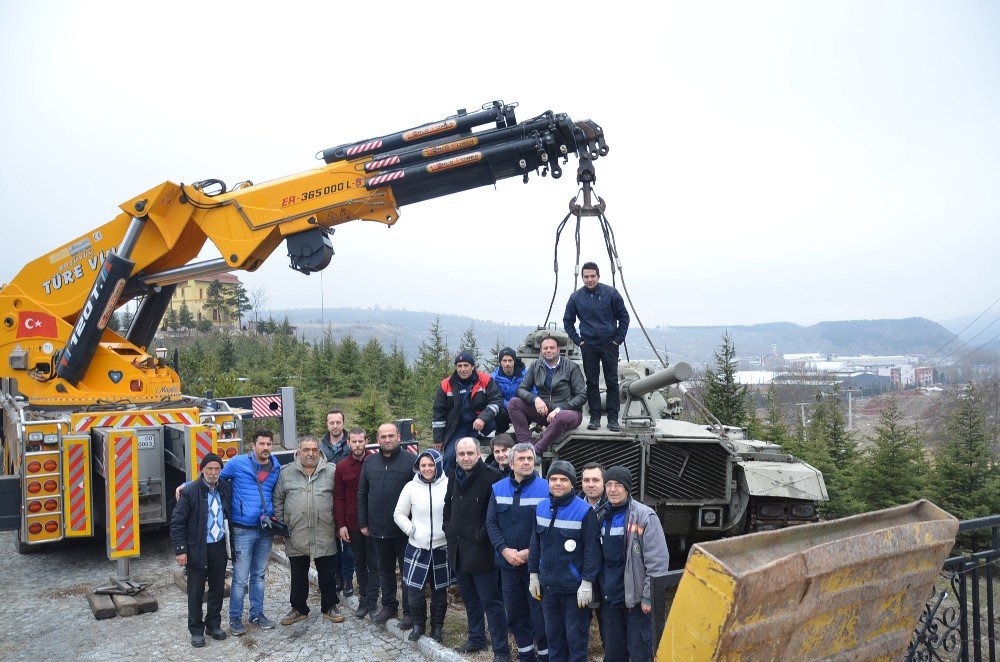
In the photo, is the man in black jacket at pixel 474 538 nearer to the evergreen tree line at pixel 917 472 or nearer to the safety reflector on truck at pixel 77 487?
the safety reflector on truck at pixel 77 487

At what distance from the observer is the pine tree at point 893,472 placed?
13078 millimetres

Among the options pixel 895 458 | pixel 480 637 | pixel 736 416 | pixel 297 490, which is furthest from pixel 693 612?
pixel 736 416

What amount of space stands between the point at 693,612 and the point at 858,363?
315 feet

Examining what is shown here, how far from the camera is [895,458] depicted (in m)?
13.3

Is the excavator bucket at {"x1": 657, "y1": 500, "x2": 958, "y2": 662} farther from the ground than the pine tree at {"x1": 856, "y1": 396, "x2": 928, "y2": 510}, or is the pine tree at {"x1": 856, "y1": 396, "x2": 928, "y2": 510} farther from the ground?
the excavator bucket at {"x1": 657, "y1": 500, "x2": 958, "y2": 662}

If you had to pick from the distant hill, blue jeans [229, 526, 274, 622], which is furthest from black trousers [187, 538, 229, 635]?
the distant hill

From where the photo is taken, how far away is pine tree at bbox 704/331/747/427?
19.5 metres

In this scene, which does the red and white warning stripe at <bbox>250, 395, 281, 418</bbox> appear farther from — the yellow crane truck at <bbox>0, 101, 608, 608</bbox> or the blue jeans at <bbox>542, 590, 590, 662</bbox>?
the blue jeans at <bbox>542, 590, 590, 662</bbox>

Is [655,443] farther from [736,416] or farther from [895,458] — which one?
[736,416]

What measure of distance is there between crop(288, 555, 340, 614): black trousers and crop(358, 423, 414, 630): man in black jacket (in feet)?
1.45

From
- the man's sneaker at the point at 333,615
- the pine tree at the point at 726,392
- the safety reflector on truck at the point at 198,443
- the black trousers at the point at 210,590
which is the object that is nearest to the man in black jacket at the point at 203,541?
the black trousers at the point at 210,590

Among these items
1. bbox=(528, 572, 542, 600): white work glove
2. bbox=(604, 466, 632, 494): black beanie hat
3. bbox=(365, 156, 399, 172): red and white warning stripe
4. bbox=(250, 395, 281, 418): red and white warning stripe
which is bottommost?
bbox=(528, 572, 542, 600): white work glove

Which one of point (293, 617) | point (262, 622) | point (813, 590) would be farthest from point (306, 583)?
point (813, 590)

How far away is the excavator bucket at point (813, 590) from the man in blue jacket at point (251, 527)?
4133 mm
